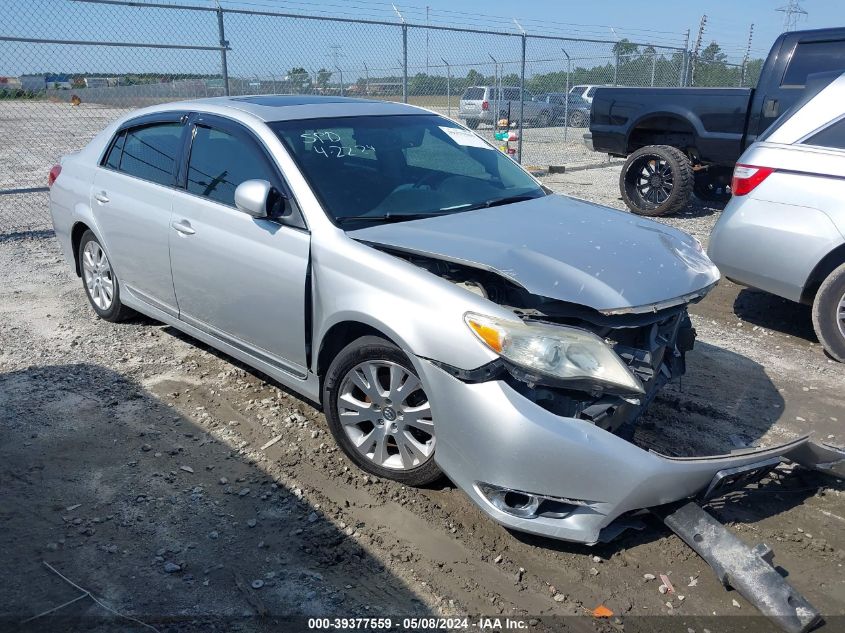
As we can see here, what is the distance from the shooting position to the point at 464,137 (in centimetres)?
473

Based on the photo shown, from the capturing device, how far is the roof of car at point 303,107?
424 centimetres

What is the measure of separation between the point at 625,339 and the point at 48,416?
3.20m

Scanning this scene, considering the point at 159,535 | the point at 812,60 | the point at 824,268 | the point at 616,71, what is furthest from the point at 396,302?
the point at 616,71

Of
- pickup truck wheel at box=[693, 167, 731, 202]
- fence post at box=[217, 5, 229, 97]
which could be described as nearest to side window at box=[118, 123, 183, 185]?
fence post at box=[217, 5, 229, 97]

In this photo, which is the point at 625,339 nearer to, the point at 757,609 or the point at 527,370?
the point at 527,370

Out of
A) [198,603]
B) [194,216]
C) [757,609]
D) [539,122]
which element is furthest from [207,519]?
[539,122]

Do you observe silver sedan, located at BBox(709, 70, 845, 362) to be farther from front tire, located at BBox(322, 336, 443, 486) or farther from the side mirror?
the side mirror

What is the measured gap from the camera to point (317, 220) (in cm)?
365

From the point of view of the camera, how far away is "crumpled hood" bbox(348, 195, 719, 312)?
305 cm

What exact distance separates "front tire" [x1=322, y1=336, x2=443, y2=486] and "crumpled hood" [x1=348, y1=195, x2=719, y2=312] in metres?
0.52

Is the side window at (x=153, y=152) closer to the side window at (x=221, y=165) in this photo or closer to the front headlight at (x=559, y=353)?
the side window at (x=221, y=165)

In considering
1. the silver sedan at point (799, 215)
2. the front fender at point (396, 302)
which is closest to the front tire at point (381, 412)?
the front fender at point (396, 302)

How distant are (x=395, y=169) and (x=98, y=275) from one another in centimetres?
273

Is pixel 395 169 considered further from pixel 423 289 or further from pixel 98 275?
pixel 98 275
